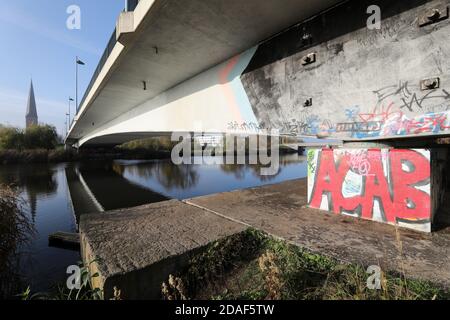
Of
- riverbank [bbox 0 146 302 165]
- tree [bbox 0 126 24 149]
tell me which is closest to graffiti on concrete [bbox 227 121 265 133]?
riverbank [bbox 0 146 302 165]

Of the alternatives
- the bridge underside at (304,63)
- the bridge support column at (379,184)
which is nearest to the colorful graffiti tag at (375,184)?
the bridge support column at (379,184)

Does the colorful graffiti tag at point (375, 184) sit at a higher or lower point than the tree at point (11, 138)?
lower

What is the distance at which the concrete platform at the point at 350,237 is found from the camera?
102 inches

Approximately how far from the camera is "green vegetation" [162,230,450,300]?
6.77ft

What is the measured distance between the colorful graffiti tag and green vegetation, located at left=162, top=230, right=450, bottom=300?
184 cm

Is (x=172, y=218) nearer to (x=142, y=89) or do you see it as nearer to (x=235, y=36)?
(x=235, y=36)

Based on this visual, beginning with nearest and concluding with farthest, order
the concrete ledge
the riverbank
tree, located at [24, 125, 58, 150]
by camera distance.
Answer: the concrete ledge
the riverbank
tree, located at [24, 125, 58, 150]

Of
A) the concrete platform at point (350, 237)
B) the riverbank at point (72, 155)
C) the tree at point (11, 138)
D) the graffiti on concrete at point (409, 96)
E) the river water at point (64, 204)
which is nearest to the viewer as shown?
the concrete platform at point (350, 237)

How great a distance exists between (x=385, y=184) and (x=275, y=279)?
3.08m

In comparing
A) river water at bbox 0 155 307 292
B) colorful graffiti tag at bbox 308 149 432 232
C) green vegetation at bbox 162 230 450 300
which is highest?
colorful graffiti tag at bbox 308 149 432 232

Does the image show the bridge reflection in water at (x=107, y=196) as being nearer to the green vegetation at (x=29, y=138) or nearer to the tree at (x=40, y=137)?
the green vegetation at (x=29, y=138)

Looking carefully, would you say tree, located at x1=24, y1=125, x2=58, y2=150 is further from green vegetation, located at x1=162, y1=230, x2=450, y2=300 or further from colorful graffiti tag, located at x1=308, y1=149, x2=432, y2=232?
colorful graffiti tag, located at x1=308, y1=149, x2=432, y2=232

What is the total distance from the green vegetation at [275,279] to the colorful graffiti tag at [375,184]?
184cm
